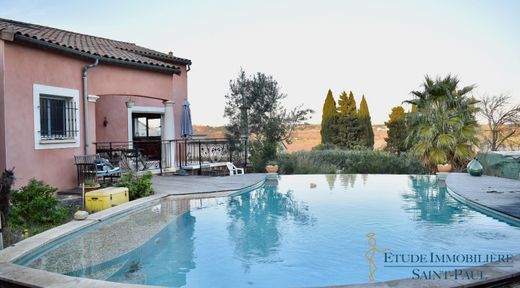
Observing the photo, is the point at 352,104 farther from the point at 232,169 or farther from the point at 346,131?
the point at 232,169

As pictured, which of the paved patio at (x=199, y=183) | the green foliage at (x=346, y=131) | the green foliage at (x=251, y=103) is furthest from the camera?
the green foliage at (x=346, y=131)

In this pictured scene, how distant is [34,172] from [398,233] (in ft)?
29.3

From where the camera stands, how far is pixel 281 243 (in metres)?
7.46

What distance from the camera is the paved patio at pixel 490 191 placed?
9517 mm

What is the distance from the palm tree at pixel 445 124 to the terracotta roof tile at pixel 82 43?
36.2 ft

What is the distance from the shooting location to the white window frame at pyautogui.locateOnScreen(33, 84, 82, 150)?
404 inches

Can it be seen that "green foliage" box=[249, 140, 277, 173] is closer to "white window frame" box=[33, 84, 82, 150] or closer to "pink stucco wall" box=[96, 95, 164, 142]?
"pink stucco wall" box=[96, 95, 164, 142]

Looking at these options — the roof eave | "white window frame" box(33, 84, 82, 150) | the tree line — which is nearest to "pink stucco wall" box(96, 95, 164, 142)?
the roof eave

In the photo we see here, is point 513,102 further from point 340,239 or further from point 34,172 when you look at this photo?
point 34,172

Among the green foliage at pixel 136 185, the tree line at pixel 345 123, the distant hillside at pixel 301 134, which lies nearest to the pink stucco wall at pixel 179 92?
the distant hillside at pixel 301 134

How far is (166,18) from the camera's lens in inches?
741

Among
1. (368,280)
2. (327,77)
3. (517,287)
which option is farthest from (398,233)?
(327,77)

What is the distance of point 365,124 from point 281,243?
24.7 metres

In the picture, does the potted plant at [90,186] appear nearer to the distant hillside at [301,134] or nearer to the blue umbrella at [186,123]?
the blue umbrella at [186,123]
